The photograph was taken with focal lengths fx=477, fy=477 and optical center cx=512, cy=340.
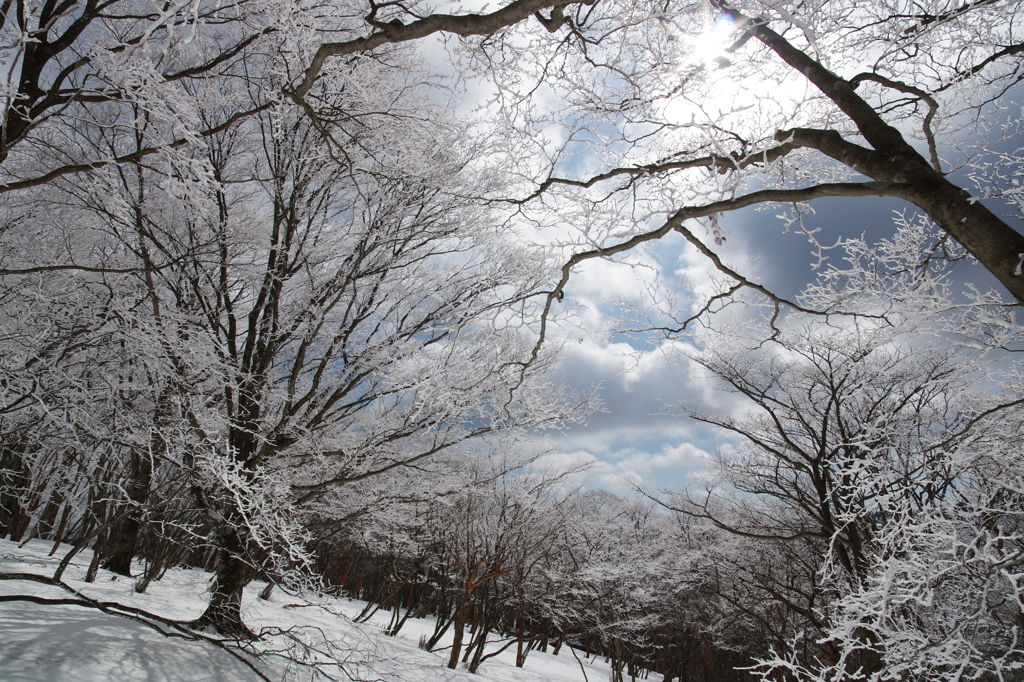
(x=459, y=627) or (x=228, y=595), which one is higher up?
(x=228, y=595)

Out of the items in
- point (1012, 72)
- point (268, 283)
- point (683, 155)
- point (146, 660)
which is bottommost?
point (146, 660)

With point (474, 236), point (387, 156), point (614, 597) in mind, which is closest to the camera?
point (387, 156)

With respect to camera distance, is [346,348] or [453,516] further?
[453,516]

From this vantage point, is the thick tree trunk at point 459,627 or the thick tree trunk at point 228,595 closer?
the thick tree trunk at point 228,595

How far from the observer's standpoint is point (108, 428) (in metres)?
5.38

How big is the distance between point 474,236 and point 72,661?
5827mm

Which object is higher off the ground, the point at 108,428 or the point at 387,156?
the point at 387,156

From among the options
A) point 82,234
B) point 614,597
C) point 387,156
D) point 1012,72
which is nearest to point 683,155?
point 1012,72

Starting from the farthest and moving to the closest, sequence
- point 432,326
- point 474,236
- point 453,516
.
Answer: point 453,516
point 474,236
point 432,326

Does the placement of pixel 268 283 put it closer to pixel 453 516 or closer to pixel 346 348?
pixel 346 348

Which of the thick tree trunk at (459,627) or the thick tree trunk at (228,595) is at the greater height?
the thick tree trunk at (228,595)

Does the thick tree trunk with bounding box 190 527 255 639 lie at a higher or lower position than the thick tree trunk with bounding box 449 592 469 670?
higher

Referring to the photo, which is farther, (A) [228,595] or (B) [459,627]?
(B) [459,627]

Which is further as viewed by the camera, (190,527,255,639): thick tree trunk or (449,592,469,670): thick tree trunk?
(449,592,469,670): thick tree trunk
